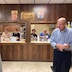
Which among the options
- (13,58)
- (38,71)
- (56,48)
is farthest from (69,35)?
(13,58)

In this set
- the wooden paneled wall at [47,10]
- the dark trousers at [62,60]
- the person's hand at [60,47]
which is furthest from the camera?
the wooden paneled wall at [47,10]

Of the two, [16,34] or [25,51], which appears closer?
[25,51]

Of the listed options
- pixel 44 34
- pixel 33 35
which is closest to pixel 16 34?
pixel 33 35

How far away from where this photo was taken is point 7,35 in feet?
23.3

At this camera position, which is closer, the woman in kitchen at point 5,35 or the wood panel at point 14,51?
the wood panel at point 14,51

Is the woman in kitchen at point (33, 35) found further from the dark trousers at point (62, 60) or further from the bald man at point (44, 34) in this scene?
the dark trousers at point (62, 60)

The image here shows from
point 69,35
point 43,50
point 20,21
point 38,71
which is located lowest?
point 38,71

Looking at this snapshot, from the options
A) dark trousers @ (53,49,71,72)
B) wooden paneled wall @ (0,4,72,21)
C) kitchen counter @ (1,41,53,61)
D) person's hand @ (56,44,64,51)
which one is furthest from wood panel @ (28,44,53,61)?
person's hand @ (56,44,64,51)

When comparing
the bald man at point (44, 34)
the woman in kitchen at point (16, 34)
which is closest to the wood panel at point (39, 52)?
the bald man at point (44, 34)

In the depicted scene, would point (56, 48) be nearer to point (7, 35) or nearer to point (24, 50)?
point (24, 50)

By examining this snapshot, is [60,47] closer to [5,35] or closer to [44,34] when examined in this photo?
[44,34]

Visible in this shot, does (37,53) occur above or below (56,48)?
below

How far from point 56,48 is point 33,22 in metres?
3.39

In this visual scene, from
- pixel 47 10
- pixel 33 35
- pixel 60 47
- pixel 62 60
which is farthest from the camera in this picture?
pixel 33 35
